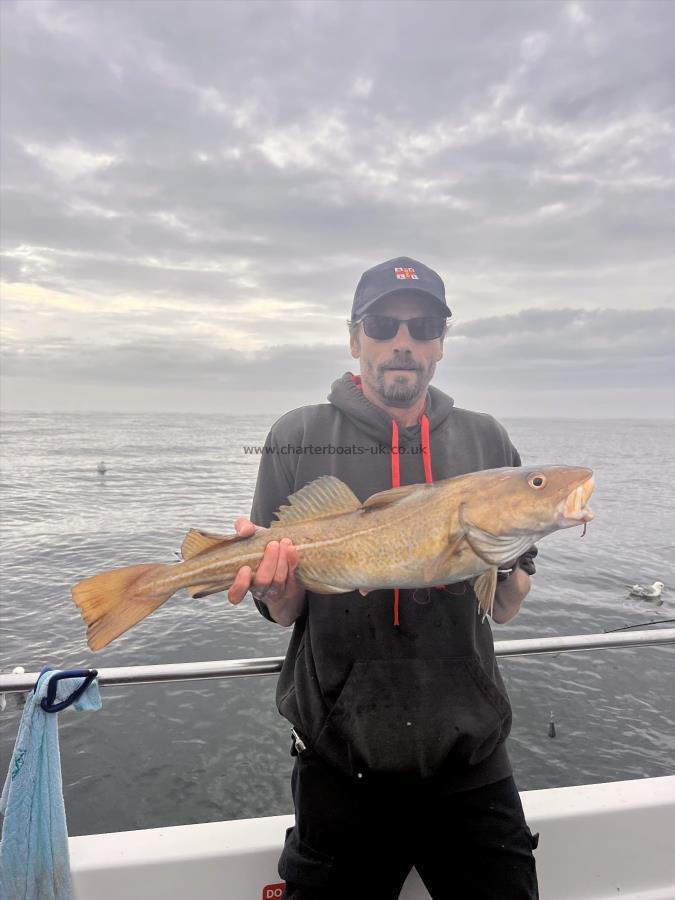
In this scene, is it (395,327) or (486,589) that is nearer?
(486,589)

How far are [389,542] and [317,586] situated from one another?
42 centimetres

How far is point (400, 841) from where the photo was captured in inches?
104

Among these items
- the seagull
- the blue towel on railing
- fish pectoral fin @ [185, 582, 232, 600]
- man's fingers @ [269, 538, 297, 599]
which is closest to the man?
man's fingers @ [269, 538, 297, 599]

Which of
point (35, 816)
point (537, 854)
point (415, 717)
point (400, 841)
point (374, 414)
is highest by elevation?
point (374, 414)

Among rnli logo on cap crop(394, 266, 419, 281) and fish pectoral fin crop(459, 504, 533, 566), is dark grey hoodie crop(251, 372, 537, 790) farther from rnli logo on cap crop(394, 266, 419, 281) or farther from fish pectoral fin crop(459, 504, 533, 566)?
rnli logo on cap crop(394, 266, 419, 281)

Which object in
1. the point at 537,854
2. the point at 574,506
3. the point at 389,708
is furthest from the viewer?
the point at 537,854

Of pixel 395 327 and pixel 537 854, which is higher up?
pixel 395 327

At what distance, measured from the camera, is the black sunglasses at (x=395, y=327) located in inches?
130

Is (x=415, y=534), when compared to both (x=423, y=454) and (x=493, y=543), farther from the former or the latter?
(x=423, y=454)

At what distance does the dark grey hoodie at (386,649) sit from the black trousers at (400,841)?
12 centimetres

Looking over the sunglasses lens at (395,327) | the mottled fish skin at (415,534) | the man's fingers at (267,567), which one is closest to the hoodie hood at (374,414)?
the sunglasses lens at (395,327)

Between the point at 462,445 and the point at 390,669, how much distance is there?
1.29 meters

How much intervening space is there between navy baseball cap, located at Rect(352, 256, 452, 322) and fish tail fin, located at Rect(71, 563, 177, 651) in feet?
6.21

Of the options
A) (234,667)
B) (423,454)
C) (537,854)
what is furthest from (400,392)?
(537,854)
